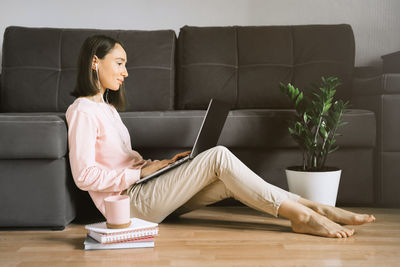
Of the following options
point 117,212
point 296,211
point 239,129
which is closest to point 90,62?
point 117,212

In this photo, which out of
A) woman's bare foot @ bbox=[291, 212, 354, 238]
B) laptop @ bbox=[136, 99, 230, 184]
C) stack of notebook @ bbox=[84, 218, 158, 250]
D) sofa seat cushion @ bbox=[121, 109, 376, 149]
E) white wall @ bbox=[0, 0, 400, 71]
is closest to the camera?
stack of notebook @ bbox=[84, 218, 158, 250]

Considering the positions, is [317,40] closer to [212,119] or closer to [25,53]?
[212,119]

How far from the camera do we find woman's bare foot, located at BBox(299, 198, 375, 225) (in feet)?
5.34

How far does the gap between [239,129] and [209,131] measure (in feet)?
1.05

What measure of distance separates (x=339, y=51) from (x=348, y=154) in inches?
31.2

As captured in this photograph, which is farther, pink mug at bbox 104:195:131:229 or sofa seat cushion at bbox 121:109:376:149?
sofa seat cushion at bbox 121:109:376:149

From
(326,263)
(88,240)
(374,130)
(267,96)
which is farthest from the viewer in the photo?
(267,96)

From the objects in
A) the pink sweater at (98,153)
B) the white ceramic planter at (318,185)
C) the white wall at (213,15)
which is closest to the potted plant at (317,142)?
the white ceramic planter at (318,185)

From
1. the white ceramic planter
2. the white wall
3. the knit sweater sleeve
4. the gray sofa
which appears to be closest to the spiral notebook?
the knit sweater sleeve

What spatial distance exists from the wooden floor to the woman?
3.6 inches

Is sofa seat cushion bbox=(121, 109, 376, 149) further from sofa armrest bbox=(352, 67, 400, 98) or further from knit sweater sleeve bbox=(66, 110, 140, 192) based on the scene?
knit sweater sleeve bbox=(66, 110, 140, 192)

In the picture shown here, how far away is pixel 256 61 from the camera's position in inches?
103

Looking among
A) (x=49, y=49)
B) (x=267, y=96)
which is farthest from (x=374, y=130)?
(x=49, y=49)

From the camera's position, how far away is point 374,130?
204 centimetres
